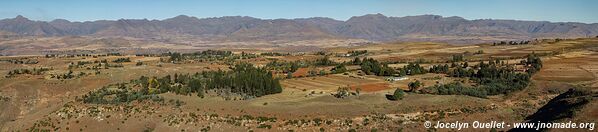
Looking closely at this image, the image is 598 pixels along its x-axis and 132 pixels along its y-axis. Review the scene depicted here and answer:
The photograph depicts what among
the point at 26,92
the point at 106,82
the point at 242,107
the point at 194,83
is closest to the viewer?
the point at 242,107

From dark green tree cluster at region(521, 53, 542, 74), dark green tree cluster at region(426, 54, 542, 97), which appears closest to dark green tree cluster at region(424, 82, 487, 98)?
dark green tree cluster at region(426, 54, 542, 97)

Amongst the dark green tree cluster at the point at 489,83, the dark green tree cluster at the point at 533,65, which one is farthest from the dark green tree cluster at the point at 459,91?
the dark green tree cluster at the point at 533,65

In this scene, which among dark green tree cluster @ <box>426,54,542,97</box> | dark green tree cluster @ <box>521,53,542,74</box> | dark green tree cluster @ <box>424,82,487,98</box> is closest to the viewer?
dark green tree cluster @ <box>424,82,487,98</box>

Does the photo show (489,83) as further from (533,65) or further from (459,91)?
(533,65)

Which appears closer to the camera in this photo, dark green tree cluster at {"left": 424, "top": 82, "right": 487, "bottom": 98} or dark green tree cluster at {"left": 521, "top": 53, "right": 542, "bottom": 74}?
dark green tree cluster at {"left": 424, "top": 82, "right": 487, "bottom": 98}

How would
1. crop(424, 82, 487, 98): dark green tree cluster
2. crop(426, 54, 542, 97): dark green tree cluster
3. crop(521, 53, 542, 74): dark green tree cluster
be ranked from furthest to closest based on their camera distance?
crop(521, 53, 542, 74): dark green tree cluster, crop(426, 54, 542, 97): dark green tree cluster, crop(424, 82, 487, 98): dark green tree cluster

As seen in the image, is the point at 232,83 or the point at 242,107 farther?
the point at 232,83

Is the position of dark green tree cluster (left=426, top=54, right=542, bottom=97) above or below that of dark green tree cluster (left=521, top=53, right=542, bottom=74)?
below

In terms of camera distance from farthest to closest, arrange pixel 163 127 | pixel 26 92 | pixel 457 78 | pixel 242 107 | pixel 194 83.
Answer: pixel 457 78
pixel 26 92
pixel 194 83
pixel 242 107
pixel 163 127

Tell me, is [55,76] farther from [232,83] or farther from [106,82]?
[232,83]

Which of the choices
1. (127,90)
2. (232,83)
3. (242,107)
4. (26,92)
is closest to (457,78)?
(232,83)

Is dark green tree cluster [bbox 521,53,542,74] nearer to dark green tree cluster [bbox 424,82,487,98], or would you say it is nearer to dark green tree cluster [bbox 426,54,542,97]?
dark green tree cluster [bbox 426,54,542,97]
